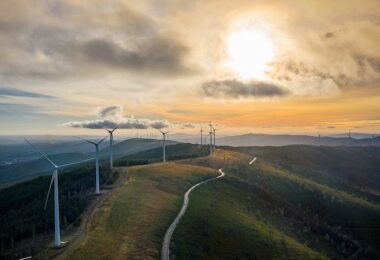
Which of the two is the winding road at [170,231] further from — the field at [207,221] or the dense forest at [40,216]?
the dense forest at [40,216]

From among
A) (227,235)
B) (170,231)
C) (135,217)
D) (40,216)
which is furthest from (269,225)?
(40,216)

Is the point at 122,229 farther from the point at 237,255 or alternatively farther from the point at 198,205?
the point at 198,205

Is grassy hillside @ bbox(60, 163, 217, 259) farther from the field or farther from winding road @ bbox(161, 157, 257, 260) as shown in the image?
winding road @ bbox(161, 157, 257, 260)

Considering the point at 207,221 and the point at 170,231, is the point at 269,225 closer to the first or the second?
the point at 207,221

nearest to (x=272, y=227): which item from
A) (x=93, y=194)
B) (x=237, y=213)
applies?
(x=237, y=213)

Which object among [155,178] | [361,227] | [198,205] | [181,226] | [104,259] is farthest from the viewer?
[361,227]
